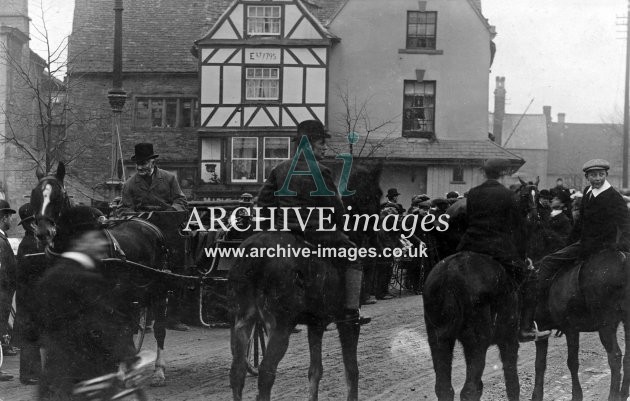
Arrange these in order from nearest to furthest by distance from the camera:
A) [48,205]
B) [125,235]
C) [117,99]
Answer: [48,205], [125,235], [117,99]

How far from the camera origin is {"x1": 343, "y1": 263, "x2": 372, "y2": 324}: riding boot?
8320mm

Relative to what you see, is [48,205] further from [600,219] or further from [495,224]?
[600,219]

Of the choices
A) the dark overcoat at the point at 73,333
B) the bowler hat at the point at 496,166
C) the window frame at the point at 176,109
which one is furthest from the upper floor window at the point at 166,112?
the dark overcoat at the point at 73,333

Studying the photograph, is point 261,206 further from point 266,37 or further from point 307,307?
point 266,37

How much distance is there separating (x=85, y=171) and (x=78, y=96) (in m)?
3.36

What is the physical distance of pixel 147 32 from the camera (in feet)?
131

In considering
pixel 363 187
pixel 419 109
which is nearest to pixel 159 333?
pixel 363 187

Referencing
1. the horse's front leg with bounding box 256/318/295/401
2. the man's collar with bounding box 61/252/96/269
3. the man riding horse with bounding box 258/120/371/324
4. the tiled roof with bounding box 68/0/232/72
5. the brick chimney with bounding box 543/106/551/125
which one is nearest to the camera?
the man's collar with bounding box 61/252/96/269

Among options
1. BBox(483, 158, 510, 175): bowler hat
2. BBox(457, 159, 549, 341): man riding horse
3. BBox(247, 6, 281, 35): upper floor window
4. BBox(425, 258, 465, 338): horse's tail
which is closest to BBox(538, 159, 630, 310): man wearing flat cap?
BBox(457, 159, 549, 341): man riding horse

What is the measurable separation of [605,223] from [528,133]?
223ft

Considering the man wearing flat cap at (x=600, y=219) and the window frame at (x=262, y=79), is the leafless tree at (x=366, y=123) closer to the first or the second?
the window frame at (x=262, y=79)

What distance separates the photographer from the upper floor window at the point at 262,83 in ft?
114

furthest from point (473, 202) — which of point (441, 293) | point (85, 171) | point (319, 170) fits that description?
point (85, 171)

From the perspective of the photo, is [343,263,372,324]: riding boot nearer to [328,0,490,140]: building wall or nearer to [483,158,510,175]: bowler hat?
[483,158,510,175]: bowler hat
